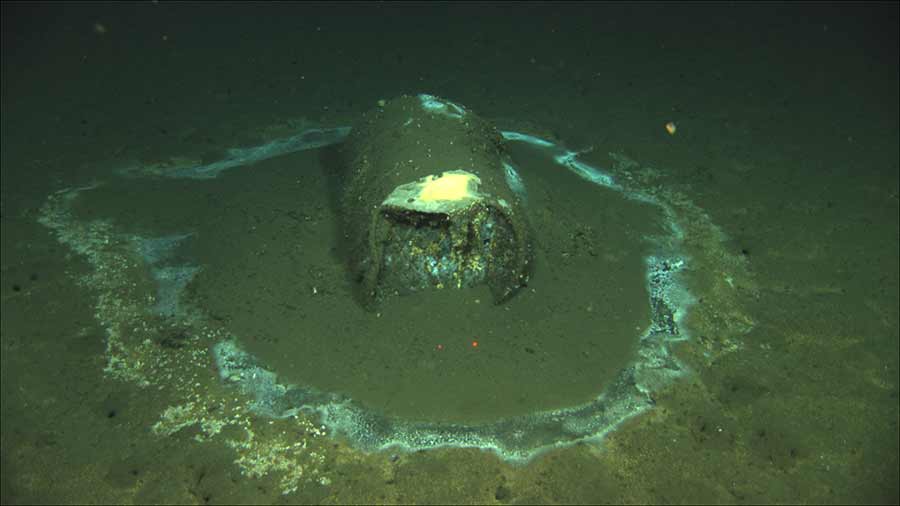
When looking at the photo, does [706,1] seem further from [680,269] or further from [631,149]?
[680,269]

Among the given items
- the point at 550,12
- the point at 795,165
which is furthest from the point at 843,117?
the point at 550,12

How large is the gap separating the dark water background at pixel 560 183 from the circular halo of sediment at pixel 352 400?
0.46ft

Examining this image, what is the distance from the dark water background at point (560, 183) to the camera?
13.2ft

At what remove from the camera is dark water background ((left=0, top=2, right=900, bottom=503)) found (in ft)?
13.2

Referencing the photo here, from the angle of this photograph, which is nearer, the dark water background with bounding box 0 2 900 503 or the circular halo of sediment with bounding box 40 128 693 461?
the dark water background with bounding box 0 2 900 503

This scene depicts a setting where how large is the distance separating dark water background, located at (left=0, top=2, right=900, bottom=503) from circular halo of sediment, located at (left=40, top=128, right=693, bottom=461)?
142 mm

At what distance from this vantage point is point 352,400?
14.6 feet

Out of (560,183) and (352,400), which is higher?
(560,183)

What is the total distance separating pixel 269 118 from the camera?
372 inches

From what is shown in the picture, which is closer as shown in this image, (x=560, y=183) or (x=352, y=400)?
(x=352, y=400)

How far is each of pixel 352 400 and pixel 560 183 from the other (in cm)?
407

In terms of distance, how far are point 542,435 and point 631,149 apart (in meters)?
5.86

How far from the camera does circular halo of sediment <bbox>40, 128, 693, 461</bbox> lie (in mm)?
4234

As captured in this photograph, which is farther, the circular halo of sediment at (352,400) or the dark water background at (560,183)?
the circular halo of sediment at (352,400)
